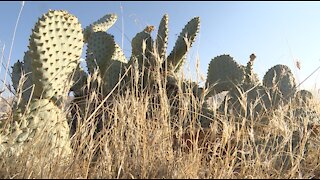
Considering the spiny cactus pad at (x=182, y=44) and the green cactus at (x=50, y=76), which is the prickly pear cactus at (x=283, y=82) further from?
the green cactus at (x=50, y=76)

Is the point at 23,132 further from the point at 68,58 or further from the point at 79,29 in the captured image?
the point at 79,29

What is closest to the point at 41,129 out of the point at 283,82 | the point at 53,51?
the point at 53,51

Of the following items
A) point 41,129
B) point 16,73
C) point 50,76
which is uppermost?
point 16,73

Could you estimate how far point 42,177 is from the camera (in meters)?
1.67

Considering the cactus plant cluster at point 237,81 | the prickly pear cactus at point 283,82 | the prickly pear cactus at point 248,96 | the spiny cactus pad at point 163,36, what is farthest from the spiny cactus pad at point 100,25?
the prickly pear cactus at point 283,82

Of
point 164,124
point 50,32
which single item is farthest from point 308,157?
point 50,32

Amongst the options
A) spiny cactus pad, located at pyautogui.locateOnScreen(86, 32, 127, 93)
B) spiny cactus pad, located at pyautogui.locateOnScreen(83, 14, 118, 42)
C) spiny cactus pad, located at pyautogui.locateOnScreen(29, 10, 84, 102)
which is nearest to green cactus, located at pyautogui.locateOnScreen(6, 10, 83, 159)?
spiny cactus pad, located at pyautogui.locateOnScreen(29, 10, 84, 102)

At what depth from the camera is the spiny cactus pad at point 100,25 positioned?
13.0 feet

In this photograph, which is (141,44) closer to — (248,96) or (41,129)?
(248,96)

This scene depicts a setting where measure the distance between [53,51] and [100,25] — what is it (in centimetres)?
161

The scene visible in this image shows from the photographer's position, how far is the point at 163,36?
3.09 meters

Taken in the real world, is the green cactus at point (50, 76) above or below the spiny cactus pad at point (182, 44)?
below

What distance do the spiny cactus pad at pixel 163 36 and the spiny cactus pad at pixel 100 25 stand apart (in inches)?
38.0

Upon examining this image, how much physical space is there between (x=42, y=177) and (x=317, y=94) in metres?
2.70
